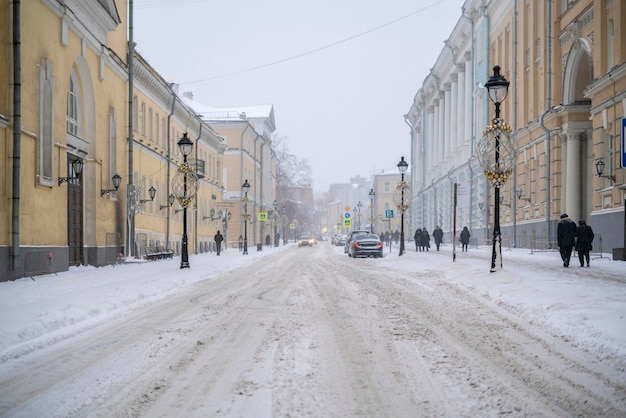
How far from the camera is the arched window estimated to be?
2403cm

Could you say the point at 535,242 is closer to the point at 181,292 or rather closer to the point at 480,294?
the point at 480,294

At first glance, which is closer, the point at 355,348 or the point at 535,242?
the point at 355,348

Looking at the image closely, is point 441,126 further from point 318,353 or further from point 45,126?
point 318,353

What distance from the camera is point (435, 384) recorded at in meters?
5.70

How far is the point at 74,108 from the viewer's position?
24.6 m

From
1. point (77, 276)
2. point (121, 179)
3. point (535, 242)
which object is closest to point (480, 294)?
point (77, 276)

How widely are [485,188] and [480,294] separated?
33857 millimetres

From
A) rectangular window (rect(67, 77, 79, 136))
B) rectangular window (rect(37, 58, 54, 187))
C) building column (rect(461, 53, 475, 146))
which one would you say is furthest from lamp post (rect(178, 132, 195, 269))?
building column (rect(461, 53, 475, 146))

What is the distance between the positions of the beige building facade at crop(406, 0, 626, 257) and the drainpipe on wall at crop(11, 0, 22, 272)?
1288 cm

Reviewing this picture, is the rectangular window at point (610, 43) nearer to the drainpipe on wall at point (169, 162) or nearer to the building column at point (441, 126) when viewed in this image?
the drainpipe on wall at point (169, 162)

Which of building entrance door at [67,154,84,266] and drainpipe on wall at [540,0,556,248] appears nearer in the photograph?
building entrance door at [67,154,84,266]

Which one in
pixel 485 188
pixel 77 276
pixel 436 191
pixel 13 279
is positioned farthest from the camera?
pixel 436 191

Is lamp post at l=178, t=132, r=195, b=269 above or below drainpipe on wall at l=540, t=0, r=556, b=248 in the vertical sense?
below

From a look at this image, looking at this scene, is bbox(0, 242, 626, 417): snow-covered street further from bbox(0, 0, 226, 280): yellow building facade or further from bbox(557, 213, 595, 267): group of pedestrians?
bbox(557, 213, 595, 267): group of pedestrians
